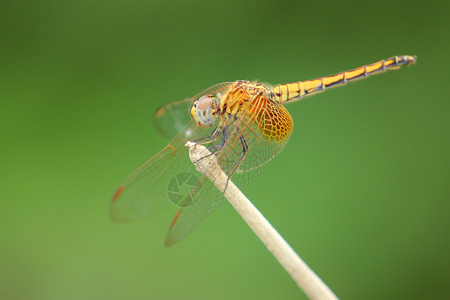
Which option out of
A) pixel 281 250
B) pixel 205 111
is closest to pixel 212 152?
pixel 205 111

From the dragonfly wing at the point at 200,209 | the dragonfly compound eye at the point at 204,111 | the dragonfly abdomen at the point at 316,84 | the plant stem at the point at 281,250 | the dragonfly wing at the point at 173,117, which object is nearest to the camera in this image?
the plant stem at the point at 281,250

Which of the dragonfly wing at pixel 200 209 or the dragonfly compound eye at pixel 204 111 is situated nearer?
the dragonfly wing at pixel 200 209

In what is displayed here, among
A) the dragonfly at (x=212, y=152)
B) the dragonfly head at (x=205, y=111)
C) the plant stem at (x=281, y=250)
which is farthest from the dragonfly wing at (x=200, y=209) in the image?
the plant stem at (x=281, y=250)

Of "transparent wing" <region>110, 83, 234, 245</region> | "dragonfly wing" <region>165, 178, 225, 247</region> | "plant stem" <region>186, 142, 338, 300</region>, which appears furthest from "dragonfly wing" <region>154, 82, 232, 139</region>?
"plant stem" <region>186, 142, 338, 300</region>

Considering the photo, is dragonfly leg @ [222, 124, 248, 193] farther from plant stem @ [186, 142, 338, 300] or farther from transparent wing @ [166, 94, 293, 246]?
plant stem @ [186, 142, 338, 300]

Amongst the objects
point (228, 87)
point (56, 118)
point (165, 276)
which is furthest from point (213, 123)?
point (56, 118)

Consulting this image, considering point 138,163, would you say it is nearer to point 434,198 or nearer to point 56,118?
point 56,118

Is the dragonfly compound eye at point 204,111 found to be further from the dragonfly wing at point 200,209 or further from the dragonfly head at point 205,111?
the dragonfly wing at point 200,209

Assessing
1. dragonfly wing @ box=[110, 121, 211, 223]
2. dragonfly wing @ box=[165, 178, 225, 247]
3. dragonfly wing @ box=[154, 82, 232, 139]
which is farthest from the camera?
dragonfly wing @ box=[154, 82, 232, 139]
